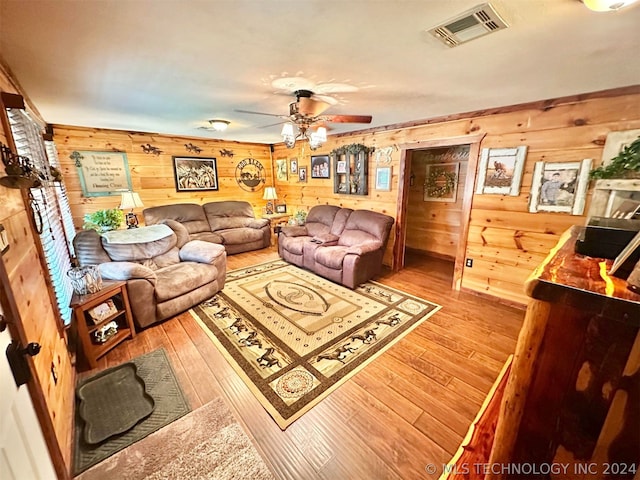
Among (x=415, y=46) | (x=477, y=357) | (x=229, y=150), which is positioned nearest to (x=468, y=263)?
(x=477, y=357)

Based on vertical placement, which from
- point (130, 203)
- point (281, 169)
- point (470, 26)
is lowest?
point (130, 203)

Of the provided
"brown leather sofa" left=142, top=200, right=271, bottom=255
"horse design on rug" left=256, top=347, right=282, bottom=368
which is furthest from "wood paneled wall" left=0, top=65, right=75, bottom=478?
"brown leather sofa" left=142, top=200, right=271, bottom=255

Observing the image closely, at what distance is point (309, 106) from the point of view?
2.20m

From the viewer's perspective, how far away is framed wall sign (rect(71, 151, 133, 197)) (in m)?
3.92

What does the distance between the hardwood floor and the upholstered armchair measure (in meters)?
0.23

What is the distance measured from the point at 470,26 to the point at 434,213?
Result: 3947mm

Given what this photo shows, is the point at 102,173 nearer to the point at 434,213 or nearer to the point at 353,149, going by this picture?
the point at 353,149

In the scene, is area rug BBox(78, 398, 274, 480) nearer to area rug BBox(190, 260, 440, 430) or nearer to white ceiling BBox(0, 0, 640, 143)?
area rug BBox(190, 260, 440, 430)

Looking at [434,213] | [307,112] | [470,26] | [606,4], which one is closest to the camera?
[606,4]

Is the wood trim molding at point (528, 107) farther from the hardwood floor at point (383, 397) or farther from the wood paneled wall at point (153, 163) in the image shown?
the wood paneled wall at point (153, 163)

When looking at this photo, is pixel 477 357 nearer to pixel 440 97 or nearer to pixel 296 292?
pixel 296 292

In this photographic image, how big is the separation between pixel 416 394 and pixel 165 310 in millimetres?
2483

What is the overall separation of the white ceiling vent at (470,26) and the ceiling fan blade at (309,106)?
3.57 feet

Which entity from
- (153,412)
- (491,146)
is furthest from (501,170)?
(153,412)
